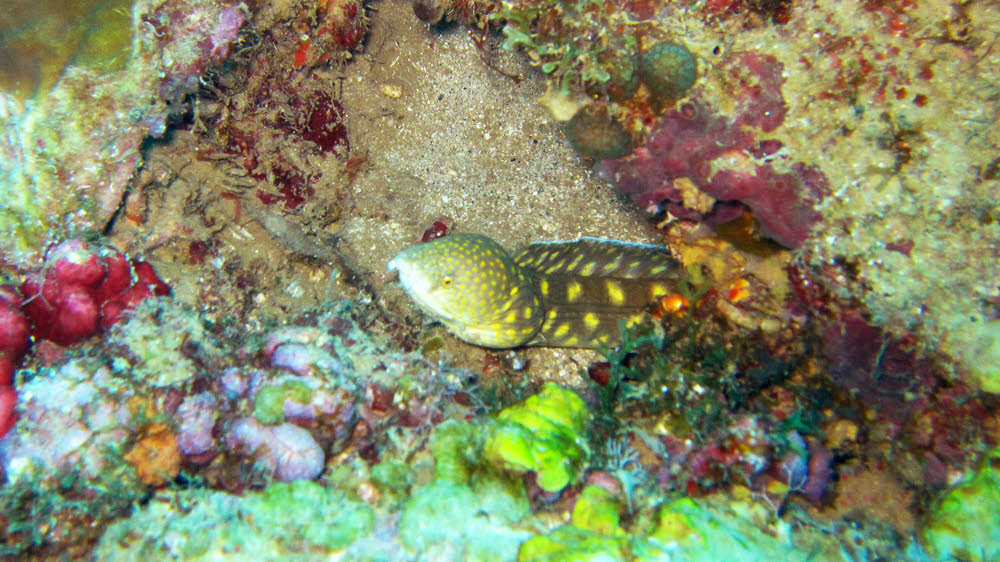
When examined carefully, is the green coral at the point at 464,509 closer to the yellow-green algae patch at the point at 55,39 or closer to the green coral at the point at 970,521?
the green coral at the point at 970,521

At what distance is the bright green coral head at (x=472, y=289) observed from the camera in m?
3.45

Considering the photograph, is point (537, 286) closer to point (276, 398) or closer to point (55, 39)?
point (276, 398)

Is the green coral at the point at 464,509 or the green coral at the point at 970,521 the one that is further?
the green coral at the point at 970,521

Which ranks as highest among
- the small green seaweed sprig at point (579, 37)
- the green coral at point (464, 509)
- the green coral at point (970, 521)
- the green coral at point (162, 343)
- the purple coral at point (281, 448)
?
the small green seaweed sprig at point (579, 37)

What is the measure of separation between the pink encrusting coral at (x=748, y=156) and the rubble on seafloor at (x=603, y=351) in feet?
0.05

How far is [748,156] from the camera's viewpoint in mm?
2988

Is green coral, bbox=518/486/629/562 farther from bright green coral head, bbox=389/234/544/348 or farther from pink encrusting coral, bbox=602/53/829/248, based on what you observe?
pink encrusting coral, bbox=602/53/829/248

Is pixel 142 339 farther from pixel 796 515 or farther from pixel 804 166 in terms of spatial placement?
pixel 804 166

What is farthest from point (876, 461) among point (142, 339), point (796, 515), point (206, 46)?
point (206, 46)

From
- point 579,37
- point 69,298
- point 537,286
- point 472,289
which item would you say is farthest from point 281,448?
point 579,37

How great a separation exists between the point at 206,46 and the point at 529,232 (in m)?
3.18

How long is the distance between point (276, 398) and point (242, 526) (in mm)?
653

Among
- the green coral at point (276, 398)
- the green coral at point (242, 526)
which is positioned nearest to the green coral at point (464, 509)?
the green coral at point (242, 526)

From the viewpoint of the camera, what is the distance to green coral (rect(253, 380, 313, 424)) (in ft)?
8.37
